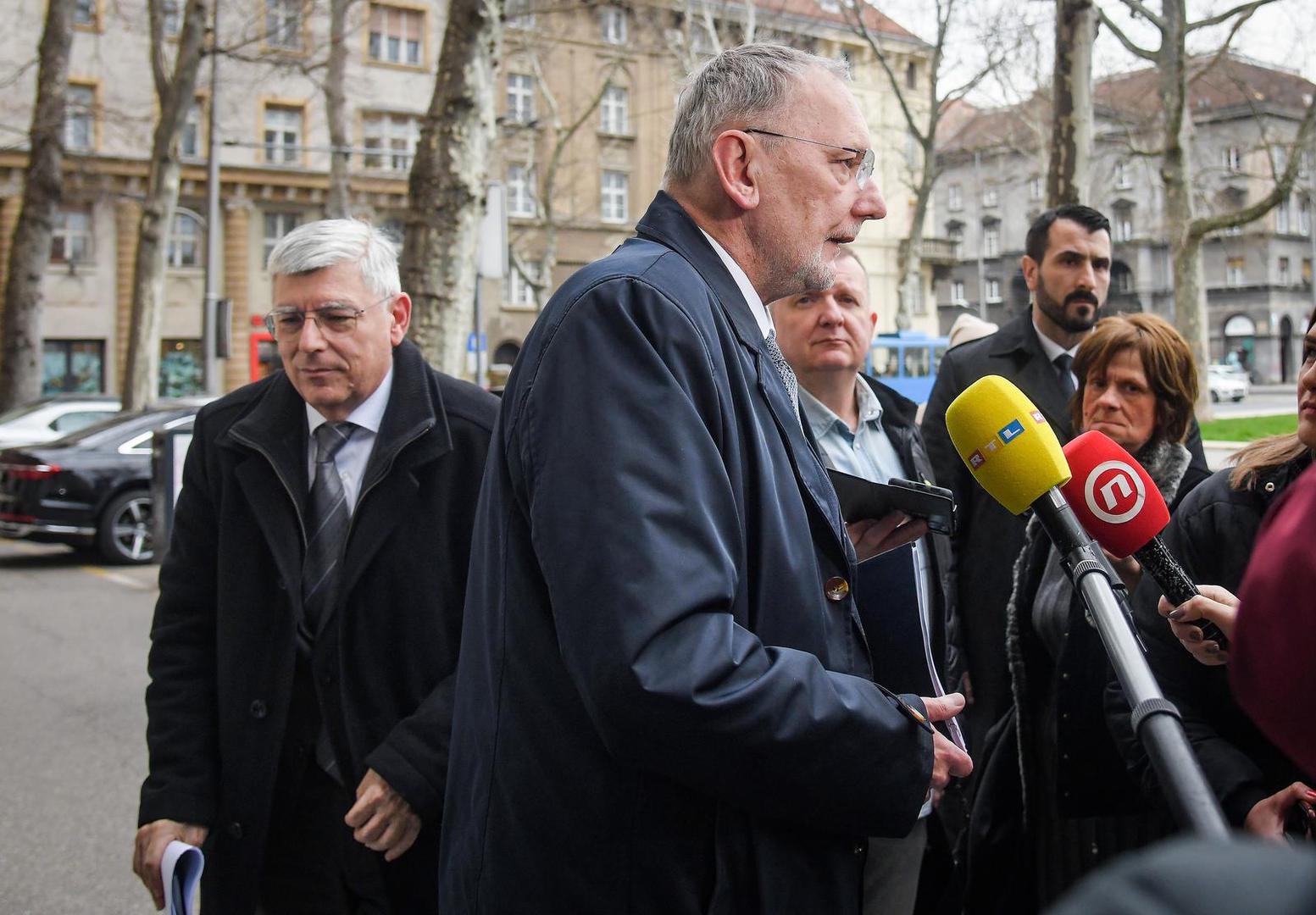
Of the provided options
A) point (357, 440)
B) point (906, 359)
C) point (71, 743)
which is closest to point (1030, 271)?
point (357, 440)

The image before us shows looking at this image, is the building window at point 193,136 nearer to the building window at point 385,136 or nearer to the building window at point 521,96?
the building window at point 385,136

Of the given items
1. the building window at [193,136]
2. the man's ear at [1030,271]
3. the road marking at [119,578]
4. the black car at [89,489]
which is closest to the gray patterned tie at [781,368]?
the man's ear at [1030,271]

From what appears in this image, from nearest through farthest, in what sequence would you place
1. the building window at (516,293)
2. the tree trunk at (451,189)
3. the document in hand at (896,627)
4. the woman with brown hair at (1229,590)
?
the document in hand at (896,627) < the woman with brown hair at (1229,590) < the tree trunk at (451,189) < the building window at (516,293)

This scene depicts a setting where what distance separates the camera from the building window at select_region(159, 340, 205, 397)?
36.4m

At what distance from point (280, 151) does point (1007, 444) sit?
1548 inches

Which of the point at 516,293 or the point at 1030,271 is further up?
the point at 516,293

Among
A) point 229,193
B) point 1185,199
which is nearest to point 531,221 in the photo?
point 229,193

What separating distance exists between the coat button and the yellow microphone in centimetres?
32

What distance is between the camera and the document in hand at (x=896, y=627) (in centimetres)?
197

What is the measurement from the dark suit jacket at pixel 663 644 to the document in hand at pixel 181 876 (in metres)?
0.83

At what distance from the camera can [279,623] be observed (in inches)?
100

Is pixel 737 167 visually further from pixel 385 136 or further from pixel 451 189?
pixel 385 136

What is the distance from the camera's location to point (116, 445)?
42.6 ft

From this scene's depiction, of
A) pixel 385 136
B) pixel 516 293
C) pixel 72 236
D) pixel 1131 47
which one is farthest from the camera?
pixel 516 293
